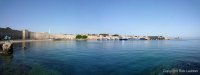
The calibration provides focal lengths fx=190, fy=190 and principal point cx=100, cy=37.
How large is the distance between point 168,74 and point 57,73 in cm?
1143

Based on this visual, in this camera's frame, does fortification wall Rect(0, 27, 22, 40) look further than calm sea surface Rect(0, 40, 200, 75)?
Yes

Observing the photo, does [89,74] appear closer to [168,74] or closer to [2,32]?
[168,74]

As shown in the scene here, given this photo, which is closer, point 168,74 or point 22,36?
point 168,74

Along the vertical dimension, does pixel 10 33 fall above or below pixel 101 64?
above

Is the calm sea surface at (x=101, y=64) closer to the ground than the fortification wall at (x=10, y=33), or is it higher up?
closer to the ground

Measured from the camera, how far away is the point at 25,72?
20359mm

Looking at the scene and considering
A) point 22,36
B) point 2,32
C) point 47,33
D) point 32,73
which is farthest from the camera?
point 47,33

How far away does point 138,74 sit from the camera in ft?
66.2

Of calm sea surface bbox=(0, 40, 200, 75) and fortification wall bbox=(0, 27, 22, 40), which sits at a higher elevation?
fortification wall bbox=(0, 27, 22, 40)

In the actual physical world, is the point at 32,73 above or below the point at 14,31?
below

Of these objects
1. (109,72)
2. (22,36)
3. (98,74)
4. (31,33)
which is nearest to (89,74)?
(98,74)

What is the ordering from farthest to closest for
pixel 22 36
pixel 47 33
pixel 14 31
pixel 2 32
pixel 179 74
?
pixel 47 33
pixel 22 36
pixel 14 31
pixel 2 32
pixel 179 74

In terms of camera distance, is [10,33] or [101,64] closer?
[101,64]

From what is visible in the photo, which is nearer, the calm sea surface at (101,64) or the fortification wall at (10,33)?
the calm sea surface at (101,64)
